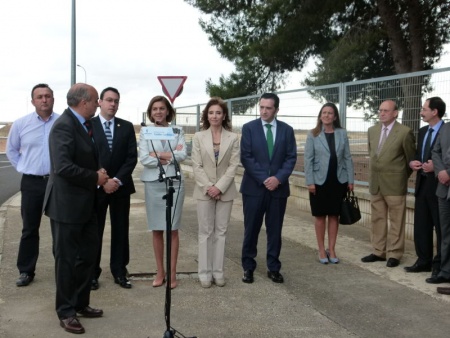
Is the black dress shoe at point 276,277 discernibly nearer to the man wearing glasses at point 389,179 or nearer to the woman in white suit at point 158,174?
the woman in white suit at point 158,174

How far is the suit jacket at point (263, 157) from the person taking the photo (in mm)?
5832

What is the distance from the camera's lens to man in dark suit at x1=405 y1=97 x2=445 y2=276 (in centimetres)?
601

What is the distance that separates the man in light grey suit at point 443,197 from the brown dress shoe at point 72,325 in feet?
11.7

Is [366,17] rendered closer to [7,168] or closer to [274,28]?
[274,28]

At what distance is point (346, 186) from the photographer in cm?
660

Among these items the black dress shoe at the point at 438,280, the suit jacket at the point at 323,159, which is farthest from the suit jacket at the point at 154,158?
the black dress shoe at the point at 438,280

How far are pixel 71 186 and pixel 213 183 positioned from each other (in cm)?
163

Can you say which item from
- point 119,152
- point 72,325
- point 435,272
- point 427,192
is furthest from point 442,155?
point 72,325

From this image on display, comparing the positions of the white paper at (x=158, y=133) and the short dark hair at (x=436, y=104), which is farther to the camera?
the short dark hair at (x=436, y=104)

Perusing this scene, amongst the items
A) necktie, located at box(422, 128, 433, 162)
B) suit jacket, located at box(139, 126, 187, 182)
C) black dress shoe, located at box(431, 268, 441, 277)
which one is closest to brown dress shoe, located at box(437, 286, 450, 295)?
black dress shoe, located at box(431, 268, 441, 277)

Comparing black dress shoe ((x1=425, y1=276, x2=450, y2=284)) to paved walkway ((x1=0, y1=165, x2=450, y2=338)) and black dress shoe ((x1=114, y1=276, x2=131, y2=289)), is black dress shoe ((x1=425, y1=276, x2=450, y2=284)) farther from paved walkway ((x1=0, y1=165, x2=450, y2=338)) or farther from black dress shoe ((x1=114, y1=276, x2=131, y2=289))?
black dress shoe ((x1=114, y1=276, x2=131, y2=289))

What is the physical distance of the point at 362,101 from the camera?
8.95 meters

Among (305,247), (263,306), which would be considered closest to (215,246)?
(263,306)

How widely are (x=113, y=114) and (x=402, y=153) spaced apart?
3.34 m
